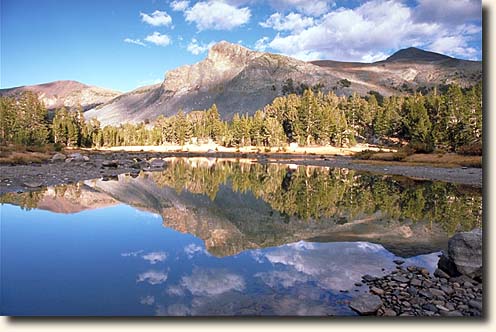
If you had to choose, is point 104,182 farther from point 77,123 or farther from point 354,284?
point 77,123

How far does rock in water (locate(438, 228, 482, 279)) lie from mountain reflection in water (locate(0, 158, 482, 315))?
1.13m

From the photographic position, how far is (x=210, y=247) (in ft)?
34.9

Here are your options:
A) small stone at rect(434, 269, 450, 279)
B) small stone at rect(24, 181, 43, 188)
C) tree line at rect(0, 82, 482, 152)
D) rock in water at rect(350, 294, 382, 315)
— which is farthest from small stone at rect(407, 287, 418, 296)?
tree line at rect(0, 82, 482, 152)

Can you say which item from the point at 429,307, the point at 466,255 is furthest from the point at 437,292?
the point at 466,255

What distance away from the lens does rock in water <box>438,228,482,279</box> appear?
A: 23.8 ft

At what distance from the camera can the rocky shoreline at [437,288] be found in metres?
5.92

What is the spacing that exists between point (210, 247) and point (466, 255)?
6843 millimetres

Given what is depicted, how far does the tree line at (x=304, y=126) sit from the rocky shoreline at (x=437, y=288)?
3776 centimetres

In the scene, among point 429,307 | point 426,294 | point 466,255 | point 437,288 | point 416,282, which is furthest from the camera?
point 466,255

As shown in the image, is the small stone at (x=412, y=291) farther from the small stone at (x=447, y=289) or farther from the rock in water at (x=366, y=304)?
the rock in water at (x=366, y=304)

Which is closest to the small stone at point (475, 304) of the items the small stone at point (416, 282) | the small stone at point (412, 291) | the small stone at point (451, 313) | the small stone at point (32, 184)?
the small stone at point (451, 313)

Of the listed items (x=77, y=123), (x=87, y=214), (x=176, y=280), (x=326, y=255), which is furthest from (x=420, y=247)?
(x=77, y=123)

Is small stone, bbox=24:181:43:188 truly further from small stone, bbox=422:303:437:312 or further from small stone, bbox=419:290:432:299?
small stone, bbox=422:303:437:312

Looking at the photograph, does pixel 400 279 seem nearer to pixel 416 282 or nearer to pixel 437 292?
pixel 416 282
